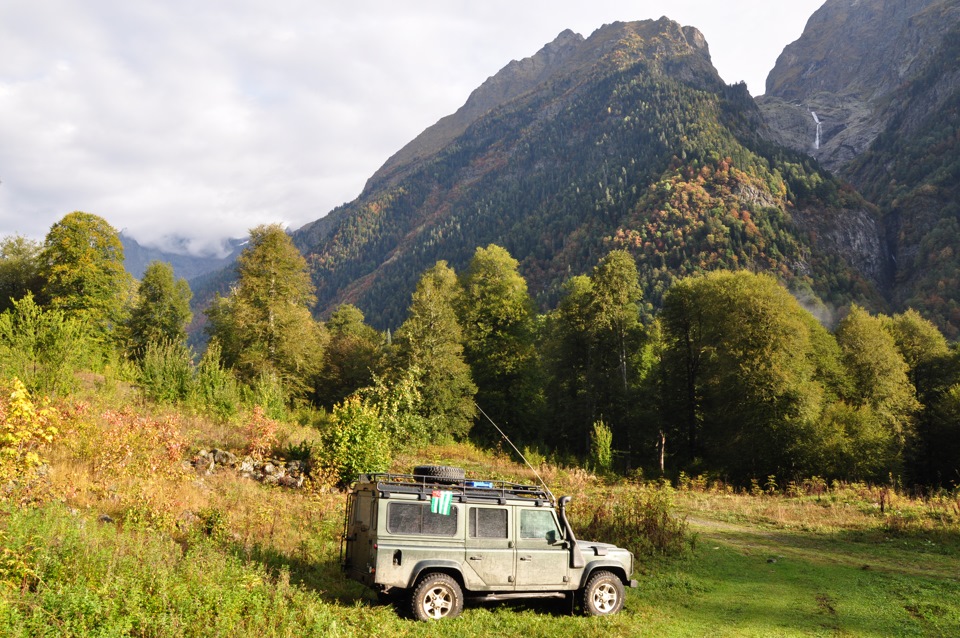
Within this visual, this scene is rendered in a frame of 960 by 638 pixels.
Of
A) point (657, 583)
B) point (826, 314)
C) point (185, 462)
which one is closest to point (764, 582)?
point (657, 583)

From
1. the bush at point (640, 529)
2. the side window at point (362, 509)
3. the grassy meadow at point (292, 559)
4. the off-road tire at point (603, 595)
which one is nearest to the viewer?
the grassy meadow at point (292, 559)

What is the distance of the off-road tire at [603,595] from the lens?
10.4 m

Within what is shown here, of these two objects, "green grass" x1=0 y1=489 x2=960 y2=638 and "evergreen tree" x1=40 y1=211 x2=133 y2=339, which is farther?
"evergreen tree" x1=40 y1=211 x2=133 y2=339

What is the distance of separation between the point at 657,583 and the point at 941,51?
819ft

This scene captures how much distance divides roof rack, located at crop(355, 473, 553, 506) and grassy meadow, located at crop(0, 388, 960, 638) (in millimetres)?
1994

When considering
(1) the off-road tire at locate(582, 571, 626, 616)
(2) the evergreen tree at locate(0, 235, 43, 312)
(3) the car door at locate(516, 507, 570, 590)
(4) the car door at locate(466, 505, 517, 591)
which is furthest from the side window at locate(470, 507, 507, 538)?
(2) the evergreen tree at locate(0, 235, 43, 312)

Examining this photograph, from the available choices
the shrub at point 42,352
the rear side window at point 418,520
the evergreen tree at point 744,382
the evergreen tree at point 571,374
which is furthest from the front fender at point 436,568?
the evergreen tree at point 571,374

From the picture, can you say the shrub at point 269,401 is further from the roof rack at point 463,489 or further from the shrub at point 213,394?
the roof rack at point 463,489

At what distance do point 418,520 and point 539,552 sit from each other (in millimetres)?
2489

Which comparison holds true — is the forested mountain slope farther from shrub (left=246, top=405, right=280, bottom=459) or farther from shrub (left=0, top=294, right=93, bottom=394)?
shrub (left=0, top=294, right=93, bottom=394)

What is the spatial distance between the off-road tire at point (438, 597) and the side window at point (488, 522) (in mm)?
932

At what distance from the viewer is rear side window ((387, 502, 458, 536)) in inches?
377

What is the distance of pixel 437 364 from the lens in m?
33.5

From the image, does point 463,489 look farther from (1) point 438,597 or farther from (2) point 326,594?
(2) point 326,594
